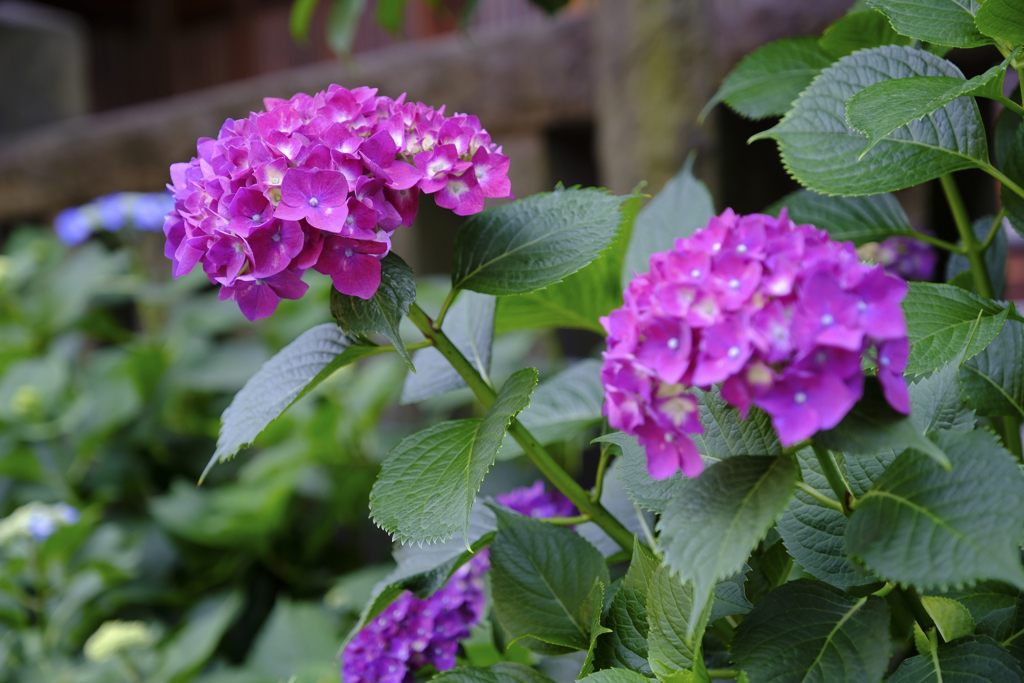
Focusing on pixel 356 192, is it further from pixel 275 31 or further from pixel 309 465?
pixel 275 31

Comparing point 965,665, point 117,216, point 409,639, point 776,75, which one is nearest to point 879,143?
point 776,75

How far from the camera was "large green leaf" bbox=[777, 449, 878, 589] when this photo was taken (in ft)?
1.13

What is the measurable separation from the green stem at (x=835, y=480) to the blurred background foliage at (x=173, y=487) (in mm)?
991

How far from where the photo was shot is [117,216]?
2.10 meters

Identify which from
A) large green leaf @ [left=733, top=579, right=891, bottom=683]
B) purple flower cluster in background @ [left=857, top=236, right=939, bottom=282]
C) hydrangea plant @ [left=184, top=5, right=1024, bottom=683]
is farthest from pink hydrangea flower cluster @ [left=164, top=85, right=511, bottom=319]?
purple flower cluster in background @ [left=857, top=236, right=939, bottom=282]

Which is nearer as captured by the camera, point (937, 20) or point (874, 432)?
point (874, 432)

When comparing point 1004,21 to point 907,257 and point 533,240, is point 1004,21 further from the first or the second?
point 907,257

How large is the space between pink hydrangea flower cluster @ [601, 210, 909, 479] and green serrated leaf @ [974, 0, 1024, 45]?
0.17 meters

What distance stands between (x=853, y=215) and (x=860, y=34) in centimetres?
14

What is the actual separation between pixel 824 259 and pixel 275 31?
3.06 meters

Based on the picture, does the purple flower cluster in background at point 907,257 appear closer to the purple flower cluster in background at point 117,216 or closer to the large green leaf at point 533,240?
the large green leaf at point 533,240

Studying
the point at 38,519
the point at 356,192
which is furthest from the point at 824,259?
the point at 38,519

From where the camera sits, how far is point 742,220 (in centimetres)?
30

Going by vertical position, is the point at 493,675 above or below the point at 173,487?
above
